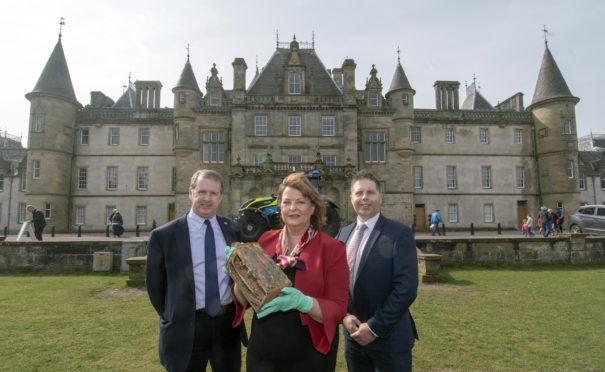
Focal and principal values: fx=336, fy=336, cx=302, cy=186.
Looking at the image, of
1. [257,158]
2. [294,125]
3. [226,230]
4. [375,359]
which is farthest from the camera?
[294,125]

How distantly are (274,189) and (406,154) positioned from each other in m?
12.6

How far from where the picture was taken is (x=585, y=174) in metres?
38.2

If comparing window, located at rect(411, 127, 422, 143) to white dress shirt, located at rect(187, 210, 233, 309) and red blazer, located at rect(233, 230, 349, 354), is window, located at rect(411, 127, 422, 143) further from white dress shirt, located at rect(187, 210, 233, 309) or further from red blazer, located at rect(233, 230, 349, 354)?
red blazer, located at rect(233, 230, 349, 354)

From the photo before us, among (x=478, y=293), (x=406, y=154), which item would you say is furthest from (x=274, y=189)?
(x=478, y=293)

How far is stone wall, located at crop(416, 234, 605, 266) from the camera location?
1176 centimetres

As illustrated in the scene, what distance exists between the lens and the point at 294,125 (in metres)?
28.1

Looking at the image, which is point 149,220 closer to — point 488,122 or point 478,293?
point 478,293

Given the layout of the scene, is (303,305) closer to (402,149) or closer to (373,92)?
(402,149)

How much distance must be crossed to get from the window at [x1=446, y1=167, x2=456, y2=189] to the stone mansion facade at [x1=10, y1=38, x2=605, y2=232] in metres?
0.10

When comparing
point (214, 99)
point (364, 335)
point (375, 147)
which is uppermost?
point (214, 99)

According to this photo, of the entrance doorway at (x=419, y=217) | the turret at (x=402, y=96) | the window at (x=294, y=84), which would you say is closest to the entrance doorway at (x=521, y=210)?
the entrance doorway at (x=419, y=217)

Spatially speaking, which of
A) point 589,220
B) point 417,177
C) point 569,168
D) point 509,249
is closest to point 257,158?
point 417,177

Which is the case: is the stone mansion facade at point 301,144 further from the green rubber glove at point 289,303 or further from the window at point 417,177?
the green rubber glove at point 289,303

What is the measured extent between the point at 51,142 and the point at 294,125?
68.7 feet
